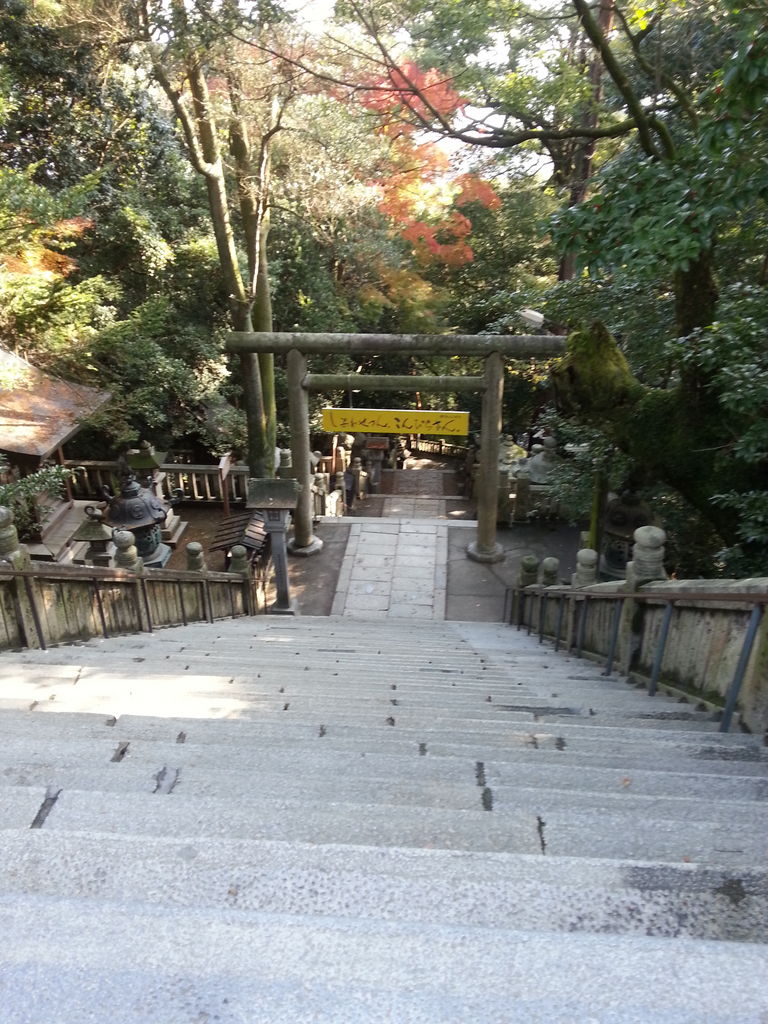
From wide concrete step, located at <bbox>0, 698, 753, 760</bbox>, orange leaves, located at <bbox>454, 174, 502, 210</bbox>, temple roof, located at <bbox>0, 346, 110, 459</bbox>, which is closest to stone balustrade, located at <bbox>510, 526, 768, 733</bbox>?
wide concrete step, located at <bbox>0, 698, 753, 760</bbox>

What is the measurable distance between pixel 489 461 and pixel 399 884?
318 inches

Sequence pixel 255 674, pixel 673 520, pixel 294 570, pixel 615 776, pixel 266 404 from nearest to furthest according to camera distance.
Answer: pixel 615 776 < pixel 255 674 < pixel 673 520 < pixel 294 570 < pixel 266 404

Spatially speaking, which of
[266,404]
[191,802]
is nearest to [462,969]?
[191,802]


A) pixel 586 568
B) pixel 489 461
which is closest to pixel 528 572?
pixel 586 568

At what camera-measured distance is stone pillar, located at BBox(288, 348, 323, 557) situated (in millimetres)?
8883

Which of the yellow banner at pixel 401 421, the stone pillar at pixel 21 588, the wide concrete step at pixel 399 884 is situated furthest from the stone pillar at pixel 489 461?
the wide concrete step at pixel 399 884

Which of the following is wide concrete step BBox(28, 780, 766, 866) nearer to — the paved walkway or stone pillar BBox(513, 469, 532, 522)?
the paved walkway

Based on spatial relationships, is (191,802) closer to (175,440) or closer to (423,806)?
(423,806)

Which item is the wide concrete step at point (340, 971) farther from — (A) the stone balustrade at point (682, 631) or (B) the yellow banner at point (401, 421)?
(B) the yellow banner at point (401, 421)

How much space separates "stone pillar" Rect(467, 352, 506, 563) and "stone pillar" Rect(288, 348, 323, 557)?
249 centimetres

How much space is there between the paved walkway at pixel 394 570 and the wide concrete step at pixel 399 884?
23.6ft

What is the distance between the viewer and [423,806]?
1797 mm

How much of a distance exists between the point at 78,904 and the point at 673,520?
6.18m

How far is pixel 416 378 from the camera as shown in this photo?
916 centimetres
